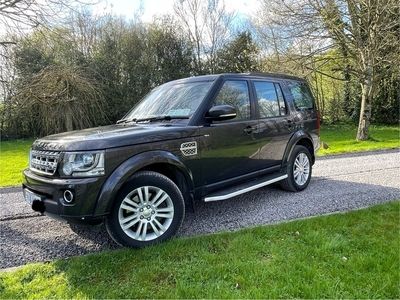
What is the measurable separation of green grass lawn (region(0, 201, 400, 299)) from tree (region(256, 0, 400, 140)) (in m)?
9.59

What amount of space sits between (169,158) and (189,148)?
0.32m

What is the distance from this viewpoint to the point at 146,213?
298 centimetres

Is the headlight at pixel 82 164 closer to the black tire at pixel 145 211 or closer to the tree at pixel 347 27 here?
the black tire at pixel 145 211

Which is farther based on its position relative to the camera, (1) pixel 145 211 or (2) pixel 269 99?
(2) pixel 269 99

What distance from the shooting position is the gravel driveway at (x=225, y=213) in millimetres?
3176

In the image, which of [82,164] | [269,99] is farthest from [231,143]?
[82,164]

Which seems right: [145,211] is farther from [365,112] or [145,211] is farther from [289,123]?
[365,112]

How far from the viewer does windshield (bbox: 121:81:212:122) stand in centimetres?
362

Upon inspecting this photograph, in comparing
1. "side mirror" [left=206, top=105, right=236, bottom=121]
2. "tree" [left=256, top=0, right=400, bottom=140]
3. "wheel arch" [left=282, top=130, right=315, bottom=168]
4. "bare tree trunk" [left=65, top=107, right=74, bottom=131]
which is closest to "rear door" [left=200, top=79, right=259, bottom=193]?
"side mirror" [left=206, top=105, right=236, bottom=121]

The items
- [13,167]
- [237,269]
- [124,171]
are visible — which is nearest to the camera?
[237,269]

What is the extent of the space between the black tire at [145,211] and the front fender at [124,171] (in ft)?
0.34

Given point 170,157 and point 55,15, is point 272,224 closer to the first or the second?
point 170,157

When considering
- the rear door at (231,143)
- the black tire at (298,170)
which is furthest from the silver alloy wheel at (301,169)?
the rear door at (231,143)

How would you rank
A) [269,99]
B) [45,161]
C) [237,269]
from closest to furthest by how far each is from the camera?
[237,269], [45,161], [269,99]
